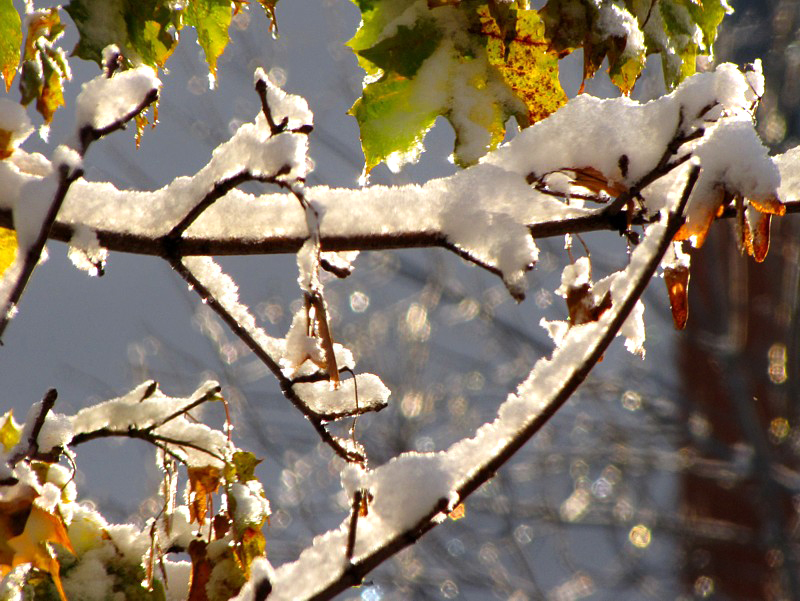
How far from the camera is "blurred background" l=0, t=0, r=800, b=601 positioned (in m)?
5.32

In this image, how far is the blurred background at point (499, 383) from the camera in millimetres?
5316

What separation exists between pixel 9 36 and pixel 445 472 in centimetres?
83

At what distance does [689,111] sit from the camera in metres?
0.80

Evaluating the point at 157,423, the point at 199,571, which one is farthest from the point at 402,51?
the point at 199,571

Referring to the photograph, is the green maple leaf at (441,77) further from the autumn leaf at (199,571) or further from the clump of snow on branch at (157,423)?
the autumn leaf at (199,571)

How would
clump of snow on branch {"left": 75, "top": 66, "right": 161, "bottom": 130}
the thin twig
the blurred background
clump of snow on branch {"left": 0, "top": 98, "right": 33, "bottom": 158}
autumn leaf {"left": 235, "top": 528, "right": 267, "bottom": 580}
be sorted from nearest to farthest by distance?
the thin twig < clump of snow on branch {"left": 75, "top": 66, "right": 161, "bottom": 130} < clump of snow on branch {"left": 0, "top": 98, "right": 33, "bottom": 158} < autumn leaf {"left": 235, "top": 528, "right": 267, "bottom": 580} < the blurred background

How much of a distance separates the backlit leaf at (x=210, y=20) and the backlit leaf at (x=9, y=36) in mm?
247

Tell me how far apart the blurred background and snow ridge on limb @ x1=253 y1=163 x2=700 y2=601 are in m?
4.37

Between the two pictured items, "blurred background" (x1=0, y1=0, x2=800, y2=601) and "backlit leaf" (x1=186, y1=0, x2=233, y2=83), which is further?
"blurred background" (x1=0, y1=0, x2=800, y2=601)

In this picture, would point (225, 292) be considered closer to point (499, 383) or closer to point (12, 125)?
point (12, 125)

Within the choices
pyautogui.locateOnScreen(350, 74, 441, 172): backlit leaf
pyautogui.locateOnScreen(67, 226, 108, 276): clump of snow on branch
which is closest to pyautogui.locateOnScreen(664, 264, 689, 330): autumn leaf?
pyautogui.locateOnScreen(350, 74, 441, 172): backlit leaf

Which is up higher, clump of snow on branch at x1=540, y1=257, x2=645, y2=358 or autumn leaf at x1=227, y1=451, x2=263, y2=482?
clump of snow on branch at x1=540, y1=257, x2=645, y2=358

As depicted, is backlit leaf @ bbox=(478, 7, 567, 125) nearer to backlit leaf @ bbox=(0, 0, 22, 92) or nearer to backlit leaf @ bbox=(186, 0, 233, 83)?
backlit leaf @ bbox=(186, 0, 233, 83)

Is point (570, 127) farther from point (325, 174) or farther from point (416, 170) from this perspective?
point (416, 170)
